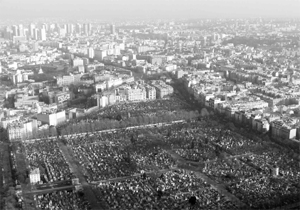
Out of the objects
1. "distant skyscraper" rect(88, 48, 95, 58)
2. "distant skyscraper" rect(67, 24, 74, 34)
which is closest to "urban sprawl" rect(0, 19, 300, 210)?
"distant skyscraper" rect(88, 48, 95, 58)

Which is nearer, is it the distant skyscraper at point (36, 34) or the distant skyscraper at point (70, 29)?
the distant skyscraper at point (36, 34)

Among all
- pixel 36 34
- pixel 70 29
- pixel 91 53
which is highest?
pixel 70 29

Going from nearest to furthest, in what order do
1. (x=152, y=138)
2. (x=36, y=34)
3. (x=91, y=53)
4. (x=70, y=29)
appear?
1. (x=152, y=138)
2. (x=91, y=53)
3. (x=36, y=34)
4. (x=70, y=29)

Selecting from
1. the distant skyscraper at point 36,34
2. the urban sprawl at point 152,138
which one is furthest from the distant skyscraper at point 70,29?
the urban sprawl at point 152,138

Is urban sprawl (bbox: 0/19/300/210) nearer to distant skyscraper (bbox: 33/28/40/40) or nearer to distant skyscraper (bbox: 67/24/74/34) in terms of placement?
distant skyscraper (bbox: 33/28/40/40)

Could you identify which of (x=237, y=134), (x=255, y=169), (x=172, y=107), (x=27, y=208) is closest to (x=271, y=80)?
(x=172, y=107)

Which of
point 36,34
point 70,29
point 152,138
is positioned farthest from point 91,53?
point 152,138

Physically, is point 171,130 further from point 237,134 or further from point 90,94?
point 90,94

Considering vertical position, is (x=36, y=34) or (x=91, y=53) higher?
(x=36, y=34)

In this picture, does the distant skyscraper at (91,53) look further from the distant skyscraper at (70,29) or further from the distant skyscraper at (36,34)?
the distant skyscraper at (70,29)

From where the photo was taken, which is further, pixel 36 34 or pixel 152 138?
pixel 36 34

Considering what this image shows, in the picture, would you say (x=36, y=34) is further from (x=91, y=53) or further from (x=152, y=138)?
(x=152, y=138)
